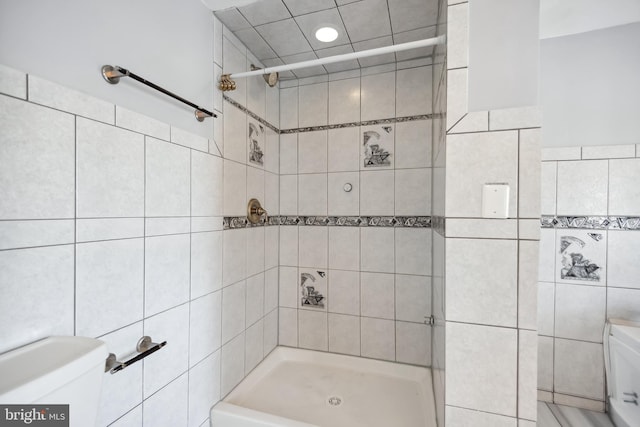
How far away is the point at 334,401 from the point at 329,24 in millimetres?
2090

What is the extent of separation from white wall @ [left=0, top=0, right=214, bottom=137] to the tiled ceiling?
25 cm

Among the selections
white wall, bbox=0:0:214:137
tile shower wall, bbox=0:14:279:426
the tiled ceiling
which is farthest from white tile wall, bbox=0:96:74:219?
the tiled ceiling

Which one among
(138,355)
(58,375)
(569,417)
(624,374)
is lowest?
(569,417)

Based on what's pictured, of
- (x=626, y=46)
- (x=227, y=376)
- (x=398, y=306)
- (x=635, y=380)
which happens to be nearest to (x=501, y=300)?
(x=398, y=306)

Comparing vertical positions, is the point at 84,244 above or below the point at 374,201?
below

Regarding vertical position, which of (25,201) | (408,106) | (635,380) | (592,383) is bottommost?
(592,383)

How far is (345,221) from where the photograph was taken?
1939 mm

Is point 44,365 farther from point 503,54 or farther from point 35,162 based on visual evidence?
point 503,54

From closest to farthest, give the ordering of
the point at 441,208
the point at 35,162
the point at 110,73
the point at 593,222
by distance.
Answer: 1. the point at 35,162
2. the point at 110,73
3. the point at 441,208
4. the point at 593,222

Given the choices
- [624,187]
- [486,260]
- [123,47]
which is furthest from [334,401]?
[624,187]

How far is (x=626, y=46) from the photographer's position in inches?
62.5

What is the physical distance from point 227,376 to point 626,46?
2.90 m

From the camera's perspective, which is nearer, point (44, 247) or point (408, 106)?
point (44, 247)

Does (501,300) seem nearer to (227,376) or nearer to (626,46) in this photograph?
(227,376)
